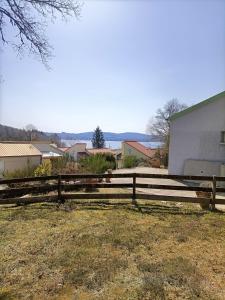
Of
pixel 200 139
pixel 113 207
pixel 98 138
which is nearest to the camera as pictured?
pixel 113 207

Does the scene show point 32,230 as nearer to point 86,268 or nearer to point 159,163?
point 86,268

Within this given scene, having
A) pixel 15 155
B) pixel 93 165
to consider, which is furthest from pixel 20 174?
pixel 15 155

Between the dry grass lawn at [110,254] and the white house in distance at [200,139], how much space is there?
7851mm

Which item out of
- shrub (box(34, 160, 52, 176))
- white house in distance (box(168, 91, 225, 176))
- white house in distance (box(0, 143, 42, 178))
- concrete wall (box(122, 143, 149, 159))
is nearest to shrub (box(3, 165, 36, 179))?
shrub (box(34, 160, 52, 176))

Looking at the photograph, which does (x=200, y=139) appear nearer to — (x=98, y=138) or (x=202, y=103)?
(x=202, y=103)

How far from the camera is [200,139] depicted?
647 inches

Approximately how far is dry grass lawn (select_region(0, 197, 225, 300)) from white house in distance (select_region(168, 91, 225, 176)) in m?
7.85

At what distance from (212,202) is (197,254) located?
3653 mm

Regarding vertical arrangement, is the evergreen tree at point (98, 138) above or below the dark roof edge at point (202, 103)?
above

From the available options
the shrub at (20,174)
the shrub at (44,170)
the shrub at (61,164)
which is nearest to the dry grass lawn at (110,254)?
the shrub at (44,170)

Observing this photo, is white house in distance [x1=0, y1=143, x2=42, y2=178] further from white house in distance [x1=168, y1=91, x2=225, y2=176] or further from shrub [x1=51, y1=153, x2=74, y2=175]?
white house in distance [x1=168, y1=91, x2=225, y2=176]

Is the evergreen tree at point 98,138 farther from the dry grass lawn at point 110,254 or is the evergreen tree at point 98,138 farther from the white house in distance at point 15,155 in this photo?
the dry grass lawn at point 110,254

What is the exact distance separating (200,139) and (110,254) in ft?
39.8

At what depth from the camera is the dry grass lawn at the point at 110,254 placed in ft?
14.2
